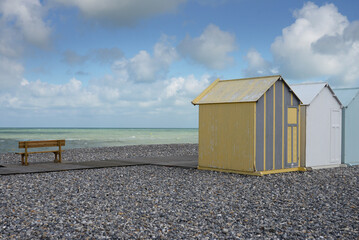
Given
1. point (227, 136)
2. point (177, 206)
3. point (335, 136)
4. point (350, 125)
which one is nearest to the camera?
point (177, 206)

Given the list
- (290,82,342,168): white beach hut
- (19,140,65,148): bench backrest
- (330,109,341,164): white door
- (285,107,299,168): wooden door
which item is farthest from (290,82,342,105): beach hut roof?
(19,140,65,148): bench backrest

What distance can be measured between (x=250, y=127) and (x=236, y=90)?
149 centimetres

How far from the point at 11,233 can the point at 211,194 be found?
13.5ft

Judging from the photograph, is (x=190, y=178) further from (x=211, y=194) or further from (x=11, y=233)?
(x=11, y=233)

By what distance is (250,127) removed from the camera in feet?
35.6

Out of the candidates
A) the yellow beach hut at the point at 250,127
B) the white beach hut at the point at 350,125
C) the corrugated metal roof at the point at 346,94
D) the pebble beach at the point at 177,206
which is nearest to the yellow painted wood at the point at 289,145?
the yellow beach hut at the point at 250,127

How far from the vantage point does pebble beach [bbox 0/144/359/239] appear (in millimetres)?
5758

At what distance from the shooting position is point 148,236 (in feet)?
18.0

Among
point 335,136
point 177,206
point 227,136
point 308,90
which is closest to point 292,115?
point 308,90

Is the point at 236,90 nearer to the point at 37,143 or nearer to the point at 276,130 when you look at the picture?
the point at 276,130

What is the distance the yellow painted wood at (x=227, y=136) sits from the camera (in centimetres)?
1095

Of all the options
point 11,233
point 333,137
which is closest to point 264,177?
point 333,137

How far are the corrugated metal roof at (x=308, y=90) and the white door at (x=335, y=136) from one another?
3.46ft

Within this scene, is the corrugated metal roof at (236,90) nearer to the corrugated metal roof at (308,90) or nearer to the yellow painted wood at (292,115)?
the yellow painted wood at (292,115)
